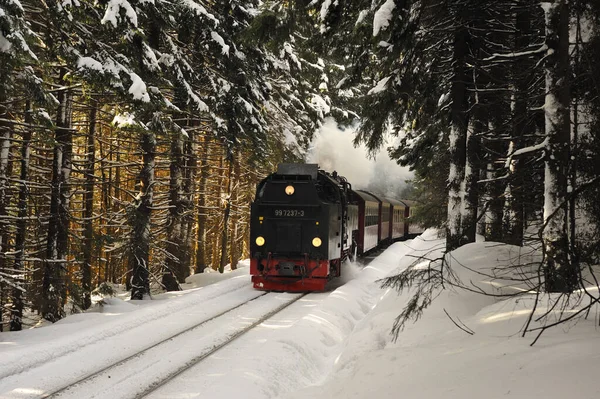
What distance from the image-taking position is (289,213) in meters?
12.7

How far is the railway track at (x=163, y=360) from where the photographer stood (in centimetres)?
548

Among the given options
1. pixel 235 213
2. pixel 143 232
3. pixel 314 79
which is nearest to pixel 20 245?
pixel 143 232

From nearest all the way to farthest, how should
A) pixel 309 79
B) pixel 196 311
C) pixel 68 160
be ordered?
1. pixel 196 311
2. pixel 68 160
3. pixel 309 79

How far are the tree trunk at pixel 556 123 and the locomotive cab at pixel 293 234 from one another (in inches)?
300

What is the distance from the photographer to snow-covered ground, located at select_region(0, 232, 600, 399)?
3760 millimetres

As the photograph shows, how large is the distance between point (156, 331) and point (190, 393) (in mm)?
3214

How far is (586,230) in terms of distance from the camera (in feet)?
19.4

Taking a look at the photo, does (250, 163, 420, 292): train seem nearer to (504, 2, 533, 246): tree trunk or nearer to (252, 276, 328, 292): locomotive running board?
(252, 276, 328, 292): locomotive running board

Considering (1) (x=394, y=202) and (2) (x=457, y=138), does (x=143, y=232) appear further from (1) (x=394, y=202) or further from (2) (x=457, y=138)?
(1) (x=394, y=202)

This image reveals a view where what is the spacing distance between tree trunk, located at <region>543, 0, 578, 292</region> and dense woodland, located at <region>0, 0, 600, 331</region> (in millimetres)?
20

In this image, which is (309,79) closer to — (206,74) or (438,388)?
(206,74)

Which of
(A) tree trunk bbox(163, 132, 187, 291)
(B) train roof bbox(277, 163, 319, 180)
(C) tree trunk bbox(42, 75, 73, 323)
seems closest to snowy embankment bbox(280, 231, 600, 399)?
(C) tree trunk bbox(42, 75, 73, 323)

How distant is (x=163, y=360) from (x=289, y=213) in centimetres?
655

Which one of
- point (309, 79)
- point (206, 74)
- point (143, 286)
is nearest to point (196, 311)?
point (143, 286)
